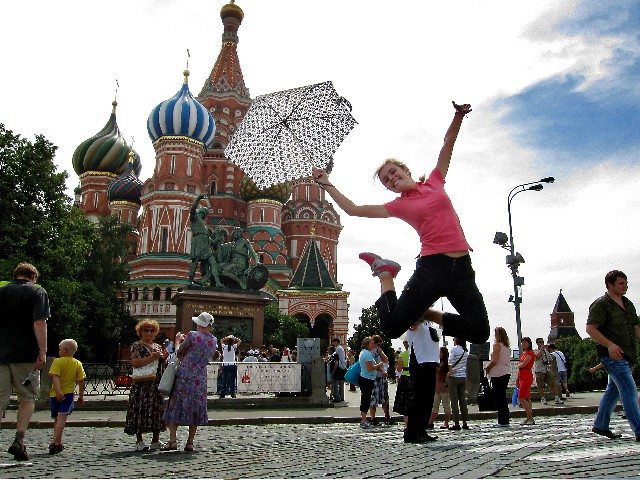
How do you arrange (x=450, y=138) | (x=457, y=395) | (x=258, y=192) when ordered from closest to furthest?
(x=450, y=138) → (x=457, y=395) → (x=258, y=192)

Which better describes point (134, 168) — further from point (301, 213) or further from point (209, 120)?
point (301, 213)

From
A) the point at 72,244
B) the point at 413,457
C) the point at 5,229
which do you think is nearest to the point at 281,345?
the point at 72,244

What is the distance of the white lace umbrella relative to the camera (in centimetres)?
851

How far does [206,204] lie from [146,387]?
Answer: 1986 inches

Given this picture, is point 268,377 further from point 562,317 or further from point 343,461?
point 562,317

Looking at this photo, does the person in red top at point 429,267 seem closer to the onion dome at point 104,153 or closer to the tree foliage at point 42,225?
the tree foliage at point 42,225

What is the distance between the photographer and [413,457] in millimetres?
4492

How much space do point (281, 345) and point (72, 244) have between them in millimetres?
19046

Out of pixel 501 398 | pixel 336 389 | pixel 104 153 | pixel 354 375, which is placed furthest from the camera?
pixel 104 153

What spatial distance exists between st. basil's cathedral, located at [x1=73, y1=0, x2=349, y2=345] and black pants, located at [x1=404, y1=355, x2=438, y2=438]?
138 feet

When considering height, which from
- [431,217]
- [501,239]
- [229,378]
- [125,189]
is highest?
[125,189]

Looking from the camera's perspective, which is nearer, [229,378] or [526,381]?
[526,381]

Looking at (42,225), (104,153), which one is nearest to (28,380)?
(42,225)

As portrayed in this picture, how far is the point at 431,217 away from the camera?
4.50 metres
